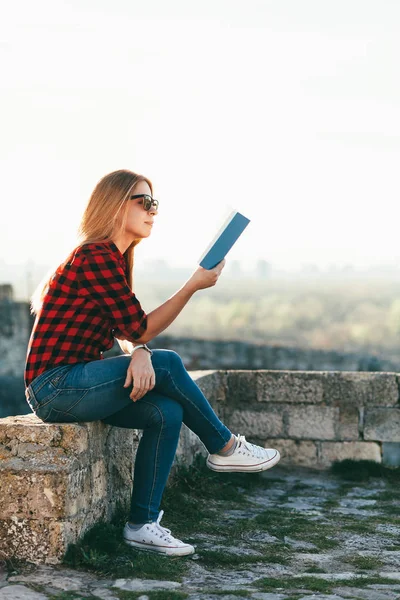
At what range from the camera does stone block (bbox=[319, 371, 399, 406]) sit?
7.03 m

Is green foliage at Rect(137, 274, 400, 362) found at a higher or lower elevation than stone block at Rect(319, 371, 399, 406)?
higher

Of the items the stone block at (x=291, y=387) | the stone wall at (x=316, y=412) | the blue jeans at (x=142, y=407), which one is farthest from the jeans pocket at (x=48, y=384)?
the stone block at (x=291, y=387)

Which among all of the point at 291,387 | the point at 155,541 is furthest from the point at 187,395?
the point at 291,387

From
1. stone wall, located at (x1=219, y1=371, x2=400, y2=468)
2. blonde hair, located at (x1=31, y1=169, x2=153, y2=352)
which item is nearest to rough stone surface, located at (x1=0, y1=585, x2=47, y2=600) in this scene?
blonde hair, located at (x1=31, y1=169, x2=153, y2=352)

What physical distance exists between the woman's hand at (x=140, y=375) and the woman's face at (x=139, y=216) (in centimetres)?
56

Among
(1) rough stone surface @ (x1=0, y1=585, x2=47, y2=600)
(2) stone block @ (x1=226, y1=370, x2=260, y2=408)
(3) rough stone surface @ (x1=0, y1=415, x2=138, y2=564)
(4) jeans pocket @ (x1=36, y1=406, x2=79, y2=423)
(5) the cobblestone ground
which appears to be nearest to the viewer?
(1) rough stone surface @ (x1=0, y1=585, x2=47, y2=600)

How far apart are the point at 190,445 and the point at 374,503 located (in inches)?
48.6

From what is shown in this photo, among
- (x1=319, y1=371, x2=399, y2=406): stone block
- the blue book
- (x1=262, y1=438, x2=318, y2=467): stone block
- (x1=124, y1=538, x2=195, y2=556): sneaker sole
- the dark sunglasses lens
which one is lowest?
(x1=124, y1=538, x2=195, y2=556): sneaker sole

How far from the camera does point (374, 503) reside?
591 cm

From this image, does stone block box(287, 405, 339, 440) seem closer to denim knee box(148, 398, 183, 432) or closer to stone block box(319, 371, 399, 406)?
stone block box(319, 371, 399, 406)

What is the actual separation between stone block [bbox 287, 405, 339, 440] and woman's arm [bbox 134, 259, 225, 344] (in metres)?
3.30

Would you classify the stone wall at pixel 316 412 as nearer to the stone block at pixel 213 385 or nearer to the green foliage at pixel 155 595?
the stone block at pixel 213 385

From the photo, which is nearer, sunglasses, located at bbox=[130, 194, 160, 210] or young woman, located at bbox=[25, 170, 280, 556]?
young woman, located at bbox=[25, 170, 280, 556]

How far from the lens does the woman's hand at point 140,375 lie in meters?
3.88
